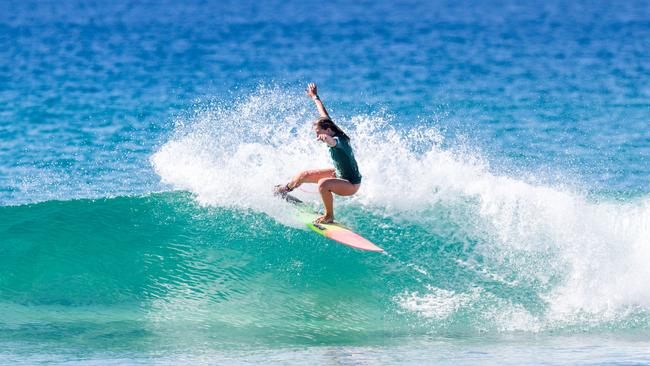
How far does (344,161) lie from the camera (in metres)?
11.1

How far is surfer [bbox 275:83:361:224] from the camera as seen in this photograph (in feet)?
35.4

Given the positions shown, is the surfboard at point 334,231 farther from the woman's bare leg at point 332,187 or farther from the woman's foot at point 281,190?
the woman's bare leg at point 332,187

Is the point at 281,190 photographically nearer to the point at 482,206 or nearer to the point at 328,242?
the point at 328,242

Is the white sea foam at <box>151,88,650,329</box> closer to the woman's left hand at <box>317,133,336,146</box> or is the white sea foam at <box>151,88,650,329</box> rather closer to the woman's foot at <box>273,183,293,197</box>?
the woman's foot at <box>273,183,293,197</box>

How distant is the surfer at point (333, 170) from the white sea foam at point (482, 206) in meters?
1.36

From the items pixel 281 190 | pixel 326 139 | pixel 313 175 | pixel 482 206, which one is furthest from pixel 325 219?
pixel 482 206

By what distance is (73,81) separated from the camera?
2912 cm

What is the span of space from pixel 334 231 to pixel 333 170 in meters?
0.74

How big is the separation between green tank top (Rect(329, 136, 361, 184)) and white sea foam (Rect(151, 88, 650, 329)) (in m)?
1.68

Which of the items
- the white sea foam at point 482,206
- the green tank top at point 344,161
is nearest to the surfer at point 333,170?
the green tank top at point 344,161

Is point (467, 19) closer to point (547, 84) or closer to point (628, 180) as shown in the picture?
point (547, 84)

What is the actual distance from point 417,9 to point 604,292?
45.6m

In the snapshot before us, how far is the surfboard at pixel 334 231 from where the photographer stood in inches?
441

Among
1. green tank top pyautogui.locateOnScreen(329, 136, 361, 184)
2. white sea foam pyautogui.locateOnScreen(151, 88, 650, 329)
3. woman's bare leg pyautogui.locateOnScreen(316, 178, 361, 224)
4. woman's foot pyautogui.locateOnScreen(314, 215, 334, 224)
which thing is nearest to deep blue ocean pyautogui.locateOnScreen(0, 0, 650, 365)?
white sea foam pyautogui.locateOnScreen(151, 88, 650, 329)
